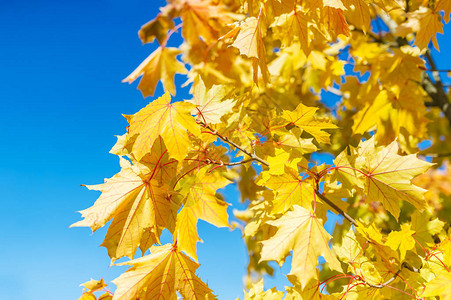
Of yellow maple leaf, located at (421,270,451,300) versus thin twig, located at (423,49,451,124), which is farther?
thin twig, located at (423,49,451,124)

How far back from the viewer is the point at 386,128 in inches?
114

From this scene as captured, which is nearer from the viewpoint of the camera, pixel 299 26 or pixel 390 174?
pixel 390 174

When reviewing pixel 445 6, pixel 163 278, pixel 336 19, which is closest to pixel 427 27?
pixel 445 6

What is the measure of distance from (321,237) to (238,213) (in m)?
3.26

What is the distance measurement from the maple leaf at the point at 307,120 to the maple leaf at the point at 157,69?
649 mm

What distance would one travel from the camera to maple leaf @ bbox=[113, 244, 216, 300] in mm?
1317

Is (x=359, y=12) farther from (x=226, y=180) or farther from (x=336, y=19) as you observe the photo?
(x=226, y=180)

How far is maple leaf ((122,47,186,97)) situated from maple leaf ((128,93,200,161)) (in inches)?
10.6

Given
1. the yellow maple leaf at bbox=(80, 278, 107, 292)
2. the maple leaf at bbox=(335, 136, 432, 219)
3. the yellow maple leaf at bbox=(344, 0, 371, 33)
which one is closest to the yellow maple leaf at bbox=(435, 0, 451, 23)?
the yellow maple leaf at bbox=(344, 0, 371, 33)

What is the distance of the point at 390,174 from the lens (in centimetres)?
142

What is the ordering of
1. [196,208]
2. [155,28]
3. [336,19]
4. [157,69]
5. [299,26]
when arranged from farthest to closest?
1. [299,26]
2. [336,19]
3. [196,208]
4. [157,69]
5. [155,28]

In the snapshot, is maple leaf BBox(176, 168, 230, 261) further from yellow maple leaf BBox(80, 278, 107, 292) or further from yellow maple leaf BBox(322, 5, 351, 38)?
yellow maple leaf BBox(322, 5, 351, 38)

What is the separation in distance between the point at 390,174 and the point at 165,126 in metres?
0.96

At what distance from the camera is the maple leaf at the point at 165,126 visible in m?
1.28
